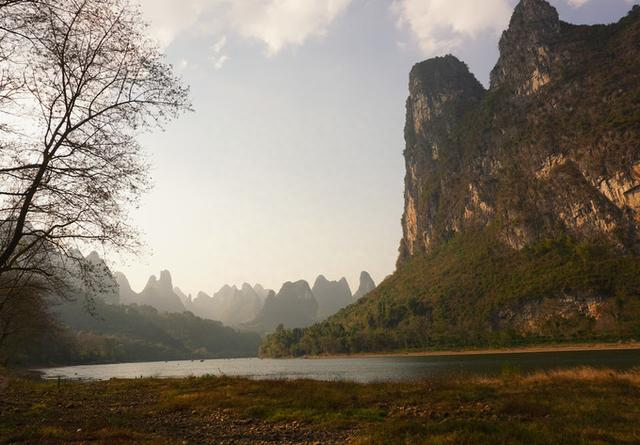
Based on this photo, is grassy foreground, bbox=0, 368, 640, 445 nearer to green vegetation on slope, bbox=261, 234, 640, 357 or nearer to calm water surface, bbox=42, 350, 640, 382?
calm water surface, bbox=42, 350, 640, 382

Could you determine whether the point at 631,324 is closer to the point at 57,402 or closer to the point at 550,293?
the point at 550,293

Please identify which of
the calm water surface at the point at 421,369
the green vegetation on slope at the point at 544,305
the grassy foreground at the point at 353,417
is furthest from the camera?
the green vegetation on slope at the point at 544,305

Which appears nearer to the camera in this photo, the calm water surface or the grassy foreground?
the grassy foreground

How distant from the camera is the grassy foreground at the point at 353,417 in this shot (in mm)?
11312

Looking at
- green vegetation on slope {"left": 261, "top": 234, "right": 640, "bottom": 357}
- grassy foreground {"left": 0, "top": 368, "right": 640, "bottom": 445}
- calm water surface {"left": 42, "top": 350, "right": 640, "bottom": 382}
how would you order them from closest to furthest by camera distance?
1. grassy foreground {"left": 0, "top": 368, "right": 640, "bottom": 445}
2. calm water surface {"left": 42, "top": 350, "right": 640, "bottom": 382}
3. green vegetation on slope {"left": 261, "top": 234, "right": 640, "bottom": 357}

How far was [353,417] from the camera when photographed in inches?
625

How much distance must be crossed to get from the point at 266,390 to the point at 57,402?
11035 millimetres

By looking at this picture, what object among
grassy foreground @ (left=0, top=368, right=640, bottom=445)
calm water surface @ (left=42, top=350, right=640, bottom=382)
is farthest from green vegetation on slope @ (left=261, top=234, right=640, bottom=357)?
grassy foreground @ (left=0, top=368, right=640, bottom=445)

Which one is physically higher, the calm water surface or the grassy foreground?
the grassy foreground

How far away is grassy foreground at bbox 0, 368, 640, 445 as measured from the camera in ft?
37.1

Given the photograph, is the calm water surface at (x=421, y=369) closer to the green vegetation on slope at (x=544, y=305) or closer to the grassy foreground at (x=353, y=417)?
the grassy foreground at (x=353, y=417)

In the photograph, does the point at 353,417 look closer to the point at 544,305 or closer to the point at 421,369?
the point at 421,369

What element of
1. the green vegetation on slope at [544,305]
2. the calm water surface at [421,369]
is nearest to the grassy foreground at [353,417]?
the calm water surface at [421,369]

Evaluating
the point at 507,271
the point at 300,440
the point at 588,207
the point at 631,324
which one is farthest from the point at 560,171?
the point at 300,440
